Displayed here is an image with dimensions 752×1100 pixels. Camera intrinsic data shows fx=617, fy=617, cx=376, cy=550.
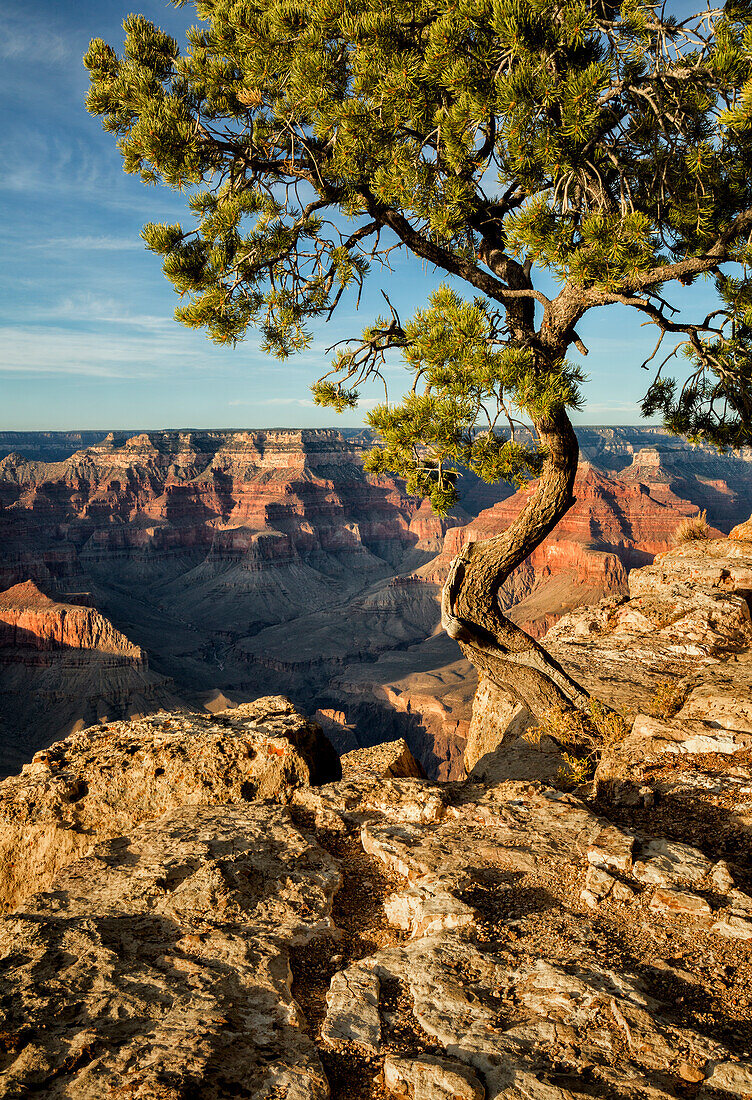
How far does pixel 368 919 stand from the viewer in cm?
347

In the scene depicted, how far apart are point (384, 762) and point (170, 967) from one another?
301cm

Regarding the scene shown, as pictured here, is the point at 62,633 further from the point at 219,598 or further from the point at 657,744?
the point at 657,744

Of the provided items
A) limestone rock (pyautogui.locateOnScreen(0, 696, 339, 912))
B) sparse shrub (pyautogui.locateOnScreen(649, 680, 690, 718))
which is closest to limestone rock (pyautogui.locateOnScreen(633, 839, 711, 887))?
sparse shrub (pyautogui.locateOnScreen(649, 680, 690, 718))

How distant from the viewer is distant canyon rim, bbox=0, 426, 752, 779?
54.6 meters

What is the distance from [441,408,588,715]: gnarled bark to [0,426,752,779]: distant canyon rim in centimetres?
2733

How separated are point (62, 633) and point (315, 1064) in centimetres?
6085

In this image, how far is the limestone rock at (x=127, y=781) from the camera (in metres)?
4.54

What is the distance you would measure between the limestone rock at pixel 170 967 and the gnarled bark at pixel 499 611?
3.14 metres

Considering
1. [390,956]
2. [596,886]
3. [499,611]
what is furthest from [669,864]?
[499,611]

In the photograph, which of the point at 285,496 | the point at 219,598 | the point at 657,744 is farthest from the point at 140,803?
the point at 285,496

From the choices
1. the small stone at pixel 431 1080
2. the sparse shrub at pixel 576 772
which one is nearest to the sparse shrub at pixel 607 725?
the sparse shrub at pixel 576 772

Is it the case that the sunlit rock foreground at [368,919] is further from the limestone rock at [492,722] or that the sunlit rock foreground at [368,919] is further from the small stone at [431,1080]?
the limestone rock at [492,722]

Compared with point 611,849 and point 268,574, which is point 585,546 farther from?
point 611,849

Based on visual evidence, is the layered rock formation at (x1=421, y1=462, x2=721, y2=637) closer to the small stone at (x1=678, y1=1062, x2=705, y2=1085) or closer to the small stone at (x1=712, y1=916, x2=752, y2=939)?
the small stone at (x1=712, y1=916, x2=752, y2=939)
